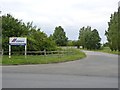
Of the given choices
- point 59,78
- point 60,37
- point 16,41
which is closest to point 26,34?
point 16,41

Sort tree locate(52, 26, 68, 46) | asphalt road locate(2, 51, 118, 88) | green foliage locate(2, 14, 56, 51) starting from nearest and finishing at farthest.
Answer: asphalt road locate(2, 51, 118, 88) < green foliage locate(2, 14, 56, 51) < tree locate(52, 26, 68, 46)

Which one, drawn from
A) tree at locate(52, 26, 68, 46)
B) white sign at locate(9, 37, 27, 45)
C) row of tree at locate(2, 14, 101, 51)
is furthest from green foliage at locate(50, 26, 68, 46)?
white sign at locate(9, 37, 27, 45)

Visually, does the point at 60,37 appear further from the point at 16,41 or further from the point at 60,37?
the point at 16,41

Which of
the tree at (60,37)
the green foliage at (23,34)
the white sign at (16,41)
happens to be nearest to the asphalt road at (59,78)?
the white sign at (16,41)

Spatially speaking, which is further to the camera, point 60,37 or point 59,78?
point 60,37

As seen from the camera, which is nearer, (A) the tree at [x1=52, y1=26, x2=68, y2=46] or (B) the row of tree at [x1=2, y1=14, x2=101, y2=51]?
(B) the row of tree at [x1=2, y1=14, x2=101, y2=51]

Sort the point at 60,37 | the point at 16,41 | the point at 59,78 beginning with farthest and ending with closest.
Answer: the point at 60,37 → the point at 16,41 → the point at 59,78

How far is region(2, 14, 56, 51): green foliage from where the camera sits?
147ft

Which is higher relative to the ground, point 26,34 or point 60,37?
point 60,37

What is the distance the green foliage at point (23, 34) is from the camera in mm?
44812

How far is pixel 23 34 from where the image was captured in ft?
153

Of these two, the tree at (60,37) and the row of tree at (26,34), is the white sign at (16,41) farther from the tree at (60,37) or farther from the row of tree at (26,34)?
the tree at (60,37)

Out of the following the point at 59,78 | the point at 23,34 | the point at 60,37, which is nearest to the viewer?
the point at 59,78

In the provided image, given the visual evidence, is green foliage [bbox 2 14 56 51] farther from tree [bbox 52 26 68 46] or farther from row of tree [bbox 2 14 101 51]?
tree [bbox 52 26 68 46]
